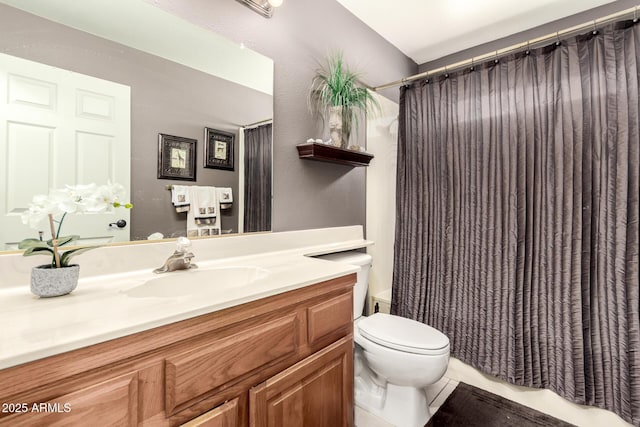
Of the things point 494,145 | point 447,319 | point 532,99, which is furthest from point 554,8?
point 447,319

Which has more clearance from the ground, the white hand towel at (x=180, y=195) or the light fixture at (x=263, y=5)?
the light fixture at (x=263, y=5)

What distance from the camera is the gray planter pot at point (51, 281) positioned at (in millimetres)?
793

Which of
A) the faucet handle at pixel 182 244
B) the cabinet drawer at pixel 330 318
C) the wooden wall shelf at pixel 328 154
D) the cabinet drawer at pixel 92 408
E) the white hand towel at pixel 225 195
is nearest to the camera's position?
the cabinet drawer at pixel 92 408

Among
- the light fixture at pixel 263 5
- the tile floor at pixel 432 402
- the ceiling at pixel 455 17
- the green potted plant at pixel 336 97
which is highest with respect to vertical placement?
the ceiling at pixel 455 17

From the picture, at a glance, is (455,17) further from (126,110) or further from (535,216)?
(126,110)

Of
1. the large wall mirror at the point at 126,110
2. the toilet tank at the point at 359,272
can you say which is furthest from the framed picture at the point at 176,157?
the toilet tank at the point at 359,272

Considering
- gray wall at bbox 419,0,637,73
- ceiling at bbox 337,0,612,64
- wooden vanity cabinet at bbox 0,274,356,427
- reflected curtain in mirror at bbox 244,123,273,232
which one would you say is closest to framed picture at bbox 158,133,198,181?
reflected curtain in mirror at bbox 244,123,273,232

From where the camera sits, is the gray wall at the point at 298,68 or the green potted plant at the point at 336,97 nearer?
the gray wall at the point at 298,68

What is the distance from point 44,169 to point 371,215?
1.86m

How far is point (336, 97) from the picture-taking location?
5.72 feet

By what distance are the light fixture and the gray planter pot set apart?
4.52 ft

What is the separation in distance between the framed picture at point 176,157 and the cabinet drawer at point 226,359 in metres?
0.76

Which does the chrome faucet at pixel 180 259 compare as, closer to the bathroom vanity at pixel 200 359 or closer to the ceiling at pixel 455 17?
the bathroom vanity at pixel 200 359

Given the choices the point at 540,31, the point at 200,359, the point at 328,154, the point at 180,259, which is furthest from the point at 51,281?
the point at 540,31
